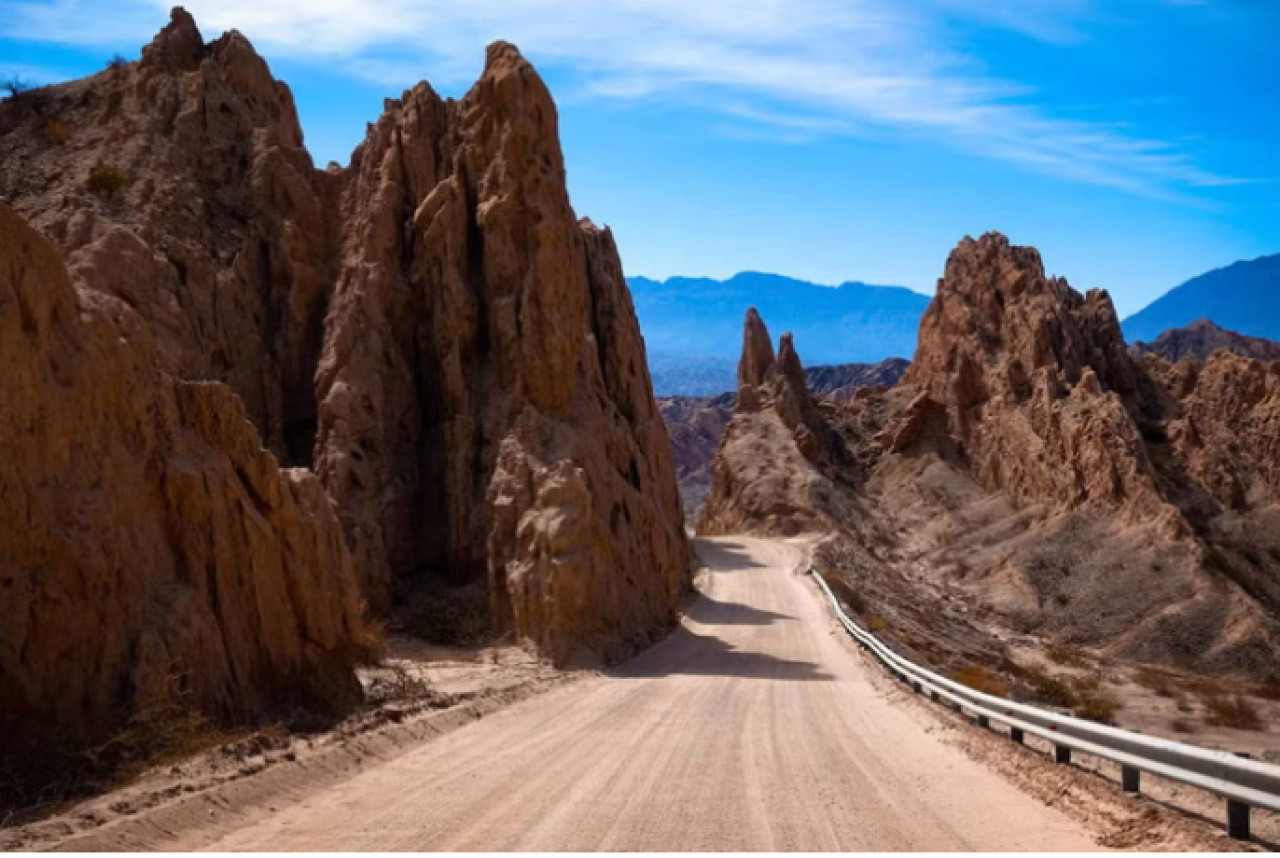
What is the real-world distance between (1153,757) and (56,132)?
102 feet

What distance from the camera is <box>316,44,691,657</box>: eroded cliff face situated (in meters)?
27.3

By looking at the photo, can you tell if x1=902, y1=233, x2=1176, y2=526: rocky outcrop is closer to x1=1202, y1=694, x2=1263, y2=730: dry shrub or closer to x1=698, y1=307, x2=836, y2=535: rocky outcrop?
x1=698, y1=307, x2=836, y2=535: rocky outcrop

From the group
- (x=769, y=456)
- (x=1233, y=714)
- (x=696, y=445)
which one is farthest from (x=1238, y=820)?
(x=696, y=445)

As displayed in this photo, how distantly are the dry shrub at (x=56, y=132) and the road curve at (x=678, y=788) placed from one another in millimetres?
21297

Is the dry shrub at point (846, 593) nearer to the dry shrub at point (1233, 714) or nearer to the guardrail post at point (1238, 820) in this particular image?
the dry shrub at point (1233, 714)

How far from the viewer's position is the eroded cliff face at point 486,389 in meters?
27.3

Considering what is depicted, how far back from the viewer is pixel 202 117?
32.3m

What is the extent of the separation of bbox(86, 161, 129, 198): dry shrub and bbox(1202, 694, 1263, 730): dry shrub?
108 ft

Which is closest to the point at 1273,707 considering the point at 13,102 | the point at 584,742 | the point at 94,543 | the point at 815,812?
the point at 584,742

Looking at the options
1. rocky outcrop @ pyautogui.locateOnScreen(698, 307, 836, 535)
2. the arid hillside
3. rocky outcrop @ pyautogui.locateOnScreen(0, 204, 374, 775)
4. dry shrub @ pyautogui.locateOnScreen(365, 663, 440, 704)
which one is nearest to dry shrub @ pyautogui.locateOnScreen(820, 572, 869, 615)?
the arid hillside

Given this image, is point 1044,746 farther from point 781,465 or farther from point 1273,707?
point 781,465

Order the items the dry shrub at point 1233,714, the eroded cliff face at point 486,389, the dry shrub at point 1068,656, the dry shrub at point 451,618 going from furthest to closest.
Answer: the dry shrub at point 1068,656 < the dry shrub at point 1233,714 < the eroded cliff face at point 486,389 < the dry shrub at point 451,618

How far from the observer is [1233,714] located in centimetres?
3306

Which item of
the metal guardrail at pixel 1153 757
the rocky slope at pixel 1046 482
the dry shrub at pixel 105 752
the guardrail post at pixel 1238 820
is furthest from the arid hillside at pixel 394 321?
the rocky slope at pixel 1046 482
